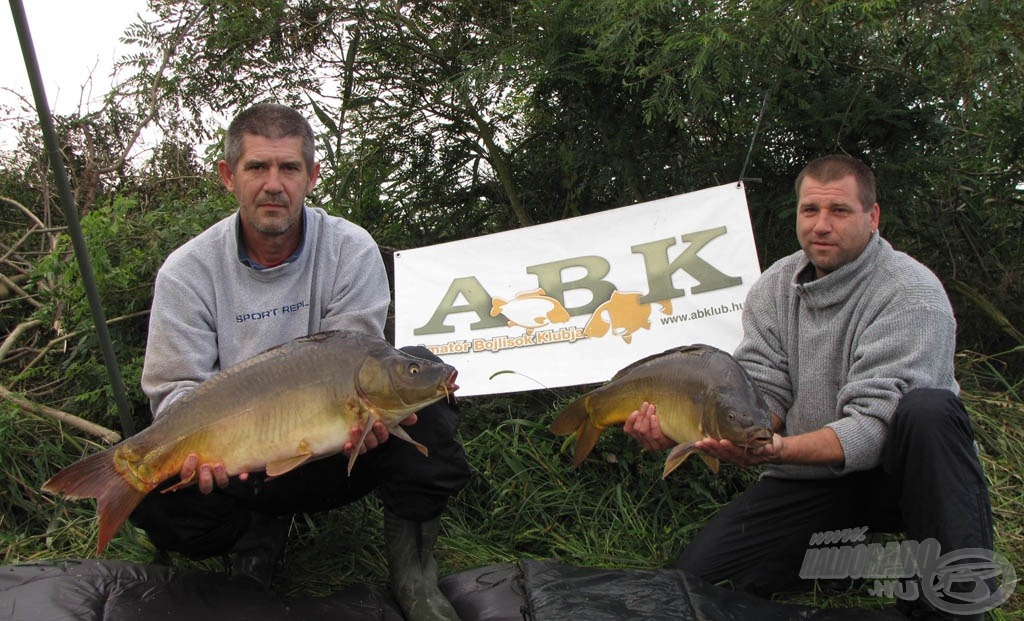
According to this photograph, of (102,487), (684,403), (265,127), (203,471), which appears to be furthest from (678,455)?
(265,127)

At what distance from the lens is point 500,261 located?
3373mm

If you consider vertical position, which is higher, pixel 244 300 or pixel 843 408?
pixel 244 300

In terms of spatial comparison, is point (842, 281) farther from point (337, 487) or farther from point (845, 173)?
point (337, 487)

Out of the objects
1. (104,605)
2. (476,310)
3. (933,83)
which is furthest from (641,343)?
(104,605)

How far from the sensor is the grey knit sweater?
2.06m

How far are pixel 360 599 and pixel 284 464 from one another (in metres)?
0.52

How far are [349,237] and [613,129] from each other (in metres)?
1.67

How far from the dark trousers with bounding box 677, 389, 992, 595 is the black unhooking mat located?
0.17m

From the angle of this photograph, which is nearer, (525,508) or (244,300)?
(244,300)

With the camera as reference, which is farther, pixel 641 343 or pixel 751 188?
pixel 751 188

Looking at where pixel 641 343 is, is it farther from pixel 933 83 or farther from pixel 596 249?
A: pixel 933 83

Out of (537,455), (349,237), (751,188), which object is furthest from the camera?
(751,188)

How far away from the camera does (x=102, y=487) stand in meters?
1.83

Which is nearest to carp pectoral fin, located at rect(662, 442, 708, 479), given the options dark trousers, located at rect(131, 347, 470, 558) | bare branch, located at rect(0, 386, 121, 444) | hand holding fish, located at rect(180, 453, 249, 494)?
dark trousers, located at rect(131, 347, 470, 558)
